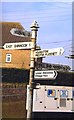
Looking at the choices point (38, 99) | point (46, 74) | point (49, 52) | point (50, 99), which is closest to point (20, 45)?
point (49, 52)

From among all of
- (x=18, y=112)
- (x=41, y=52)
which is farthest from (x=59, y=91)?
(x=41, y=52)

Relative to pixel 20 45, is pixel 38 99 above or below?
below

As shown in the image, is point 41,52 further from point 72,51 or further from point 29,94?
point 72,51

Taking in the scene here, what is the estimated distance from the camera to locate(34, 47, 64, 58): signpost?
12.1 m

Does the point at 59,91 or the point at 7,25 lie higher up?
the point at 7,25

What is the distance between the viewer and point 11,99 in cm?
2473

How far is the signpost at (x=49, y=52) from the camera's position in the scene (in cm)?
1215

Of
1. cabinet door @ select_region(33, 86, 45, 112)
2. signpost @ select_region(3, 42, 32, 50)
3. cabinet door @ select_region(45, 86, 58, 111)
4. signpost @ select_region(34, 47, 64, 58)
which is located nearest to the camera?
signpost @ select_region(34, 47, 64, 58)

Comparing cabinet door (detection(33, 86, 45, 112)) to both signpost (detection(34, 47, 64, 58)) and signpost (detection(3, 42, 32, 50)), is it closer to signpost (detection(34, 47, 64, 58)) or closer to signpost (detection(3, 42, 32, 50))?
signpost (detection(3, 42, 32, 50))

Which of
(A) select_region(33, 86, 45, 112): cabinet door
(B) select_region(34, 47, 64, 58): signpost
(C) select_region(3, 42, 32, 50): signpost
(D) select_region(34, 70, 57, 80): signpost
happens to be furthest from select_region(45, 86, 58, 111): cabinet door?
(B) select_region(34, 47, 64, 58): signpost

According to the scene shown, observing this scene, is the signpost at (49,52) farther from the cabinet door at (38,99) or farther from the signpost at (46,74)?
the cabinet door at (38,99)

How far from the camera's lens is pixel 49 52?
12.4m

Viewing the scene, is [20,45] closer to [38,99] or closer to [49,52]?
[49,52]

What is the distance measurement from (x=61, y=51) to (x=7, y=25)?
3359 cm
